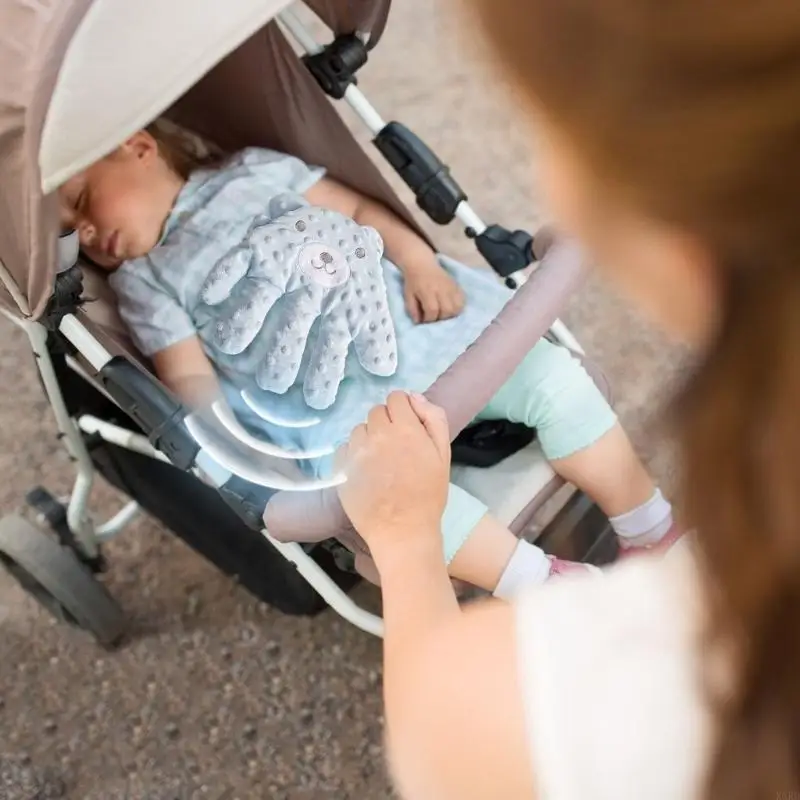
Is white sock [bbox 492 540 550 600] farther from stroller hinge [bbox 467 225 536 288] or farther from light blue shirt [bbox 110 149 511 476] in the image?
stroller hinge [bbox 467 225 536 288]

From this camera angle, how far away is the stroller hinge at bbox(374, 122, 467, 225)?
1.19 metres

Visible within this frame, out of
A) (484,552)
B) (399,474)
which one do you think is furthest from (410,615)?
(484,552)

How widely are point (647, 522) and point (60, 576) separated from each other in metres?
0.69

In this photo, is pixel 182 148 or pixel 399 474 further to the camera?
pixel 182 148

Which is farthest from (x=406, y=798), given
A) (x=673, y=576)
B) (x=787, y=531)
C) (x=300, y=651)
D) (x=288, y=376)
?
(x=300, y=651)

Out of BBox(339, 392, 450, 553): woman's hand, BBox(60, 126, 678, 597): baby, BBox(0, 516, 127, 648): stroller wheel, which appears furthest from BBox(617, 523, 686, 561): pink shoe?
BBox(0, 516, 127, 648): stroller wheel

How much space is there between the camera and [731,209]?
0.38 metres

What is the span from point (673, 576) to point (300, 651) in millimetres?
866

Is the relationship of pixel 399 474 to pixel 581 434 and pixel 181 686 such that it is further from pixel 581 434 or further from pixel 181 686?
pixel 181 686

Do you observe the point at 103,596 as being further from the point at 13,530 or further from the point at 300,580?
the point at 300,580

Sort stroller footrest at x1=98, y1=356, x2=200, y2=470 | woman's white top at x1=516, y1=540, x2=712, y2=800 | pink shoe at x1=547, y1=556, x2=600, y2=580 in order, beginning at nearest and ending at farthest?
woman's white top at x1=516, y1=540, x2=712, y2=800 → stroller footrest at x1=98, y1=356, x2=200, y2=470 → pink shoe at x1=547, y1=556, x2=600, y2=580

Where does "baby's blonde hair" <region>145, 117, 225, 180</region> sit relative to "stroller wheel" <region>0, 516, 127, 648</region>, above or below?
above

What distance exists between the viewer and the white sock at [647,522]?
114 cm

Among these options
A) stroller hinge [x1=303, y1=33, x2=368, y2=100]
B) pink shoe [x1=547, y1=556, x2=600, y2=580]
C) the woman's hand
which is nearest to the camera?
the woman's hand
